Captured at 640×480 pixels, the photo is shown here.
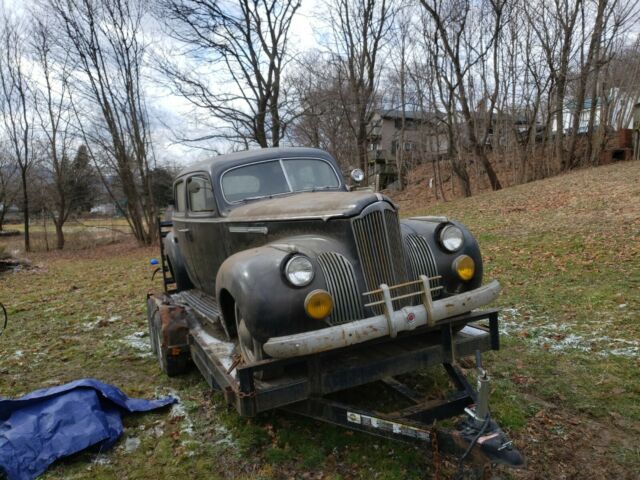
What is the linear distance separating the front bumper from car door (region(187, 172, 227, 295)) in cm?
204

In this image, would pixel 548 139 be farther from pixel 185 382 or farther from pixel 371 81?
pixel 185 382

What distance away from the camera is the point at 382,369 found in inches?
122

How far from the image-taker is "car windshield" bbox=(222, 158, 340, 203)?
4.67 meters

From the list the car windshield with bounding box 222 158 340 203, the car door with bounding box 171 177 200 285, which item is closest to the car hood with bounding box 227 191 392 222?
the car windshield with bounding box 222 158 340 203

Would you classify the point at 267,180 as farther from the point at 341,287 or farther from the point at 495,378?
the point at 495,378

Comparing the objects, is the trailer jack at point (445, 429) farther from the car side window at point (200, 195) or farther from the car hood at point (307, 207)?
the car side window at point (200, 195)

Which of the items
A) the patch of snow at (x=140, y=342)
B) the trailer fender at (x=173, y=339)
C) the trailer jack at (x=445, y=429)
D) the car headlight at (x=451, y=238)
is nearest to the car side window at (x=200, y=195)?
the trailer fender at (x=173, y=339)

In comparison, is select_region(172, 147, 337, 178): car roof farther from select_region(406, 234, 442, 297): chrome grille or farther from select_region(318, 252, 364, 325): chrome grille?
select_region(318, 252, 364, 325): chrome grille

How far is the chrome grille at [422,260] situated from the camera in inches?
137

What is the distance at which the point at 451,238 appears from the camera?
11.9 feet

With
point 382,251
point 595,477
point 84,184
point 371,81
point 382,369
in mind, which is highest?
point 371,81

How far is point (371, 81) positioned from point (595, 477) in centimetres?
1964

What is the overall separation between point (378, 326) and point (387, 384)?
1313 mm

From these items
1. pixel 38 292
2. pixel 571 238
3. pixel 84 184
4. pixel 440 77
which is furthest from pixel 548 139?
pixel 84 184
